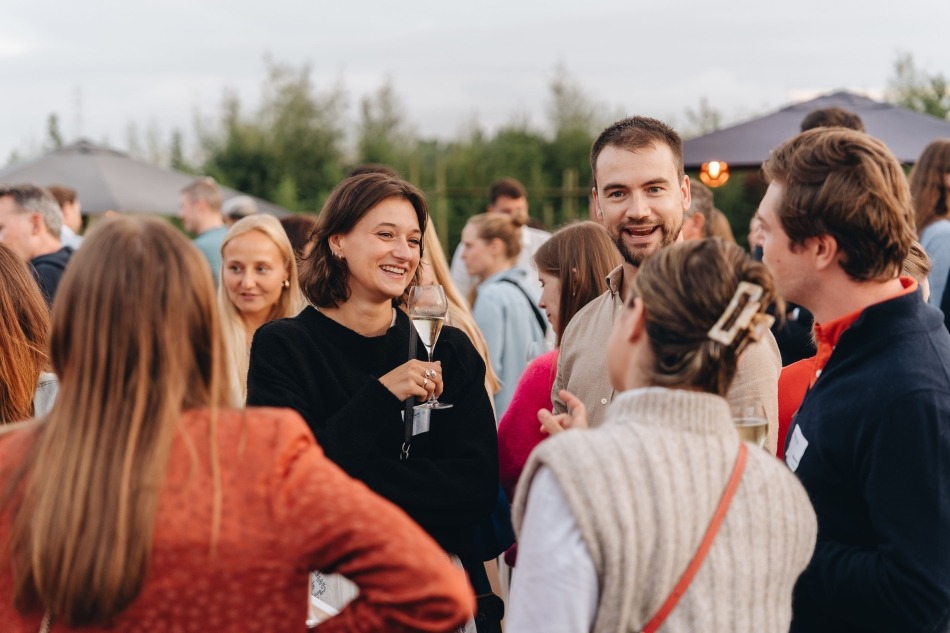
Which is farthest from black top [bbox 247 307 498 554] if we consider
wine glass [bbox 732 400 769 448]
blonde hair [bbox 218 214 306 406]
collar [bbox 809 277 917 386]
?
blonde hair [bbox 218 214 306 406]

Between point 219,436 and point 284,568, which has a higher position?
point 219,436

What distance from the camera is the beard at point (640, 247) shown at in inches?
107

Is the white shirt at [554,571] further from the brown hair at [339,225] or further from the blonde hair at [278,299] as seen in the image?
the blonde hair at [278,299]

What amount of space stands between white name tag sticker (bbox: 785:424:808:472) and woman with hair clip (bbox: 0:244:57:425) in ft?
6.92

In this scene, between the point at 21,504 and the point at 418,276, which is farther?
the point at 418,276

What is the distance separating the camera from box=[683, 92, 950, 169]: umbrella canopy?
259 inches

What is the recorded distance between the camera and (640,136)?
2824 mm

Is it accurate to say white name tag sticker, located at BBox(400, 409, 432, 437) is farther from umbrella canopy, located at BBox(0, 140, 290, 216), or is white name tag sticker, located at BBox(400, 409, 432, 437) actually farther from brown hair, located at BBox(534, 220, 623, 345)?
umbrella canopy, located at BBox(0, 140, 290, 216)

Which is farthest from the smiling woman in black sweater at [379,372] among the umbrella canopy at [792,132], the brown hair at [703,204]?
the umbrella canopy at [792,132]

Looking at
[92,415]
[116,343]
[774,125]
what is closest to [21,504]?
[92,415]

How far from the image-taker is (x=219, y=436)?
1.49 m

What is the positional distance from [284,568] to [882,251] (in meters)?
1.35

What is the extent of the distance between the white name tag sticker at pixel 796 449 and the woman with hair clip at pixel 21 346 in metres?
2.11

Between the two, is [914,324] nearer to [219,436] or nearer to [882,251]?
[882,251]
